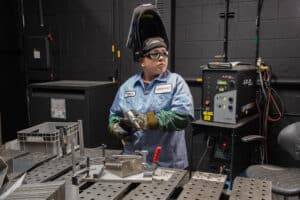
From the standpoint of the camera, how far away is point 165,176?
3.83ft

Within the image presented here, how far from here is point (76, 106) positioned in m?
2.73

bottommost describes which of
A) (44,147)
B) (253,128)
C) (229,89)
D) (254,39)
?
(253,128)

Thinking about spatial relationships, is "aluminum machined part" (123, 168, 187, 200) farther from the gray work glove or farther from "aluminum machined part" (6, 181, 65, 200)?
the gray work glove

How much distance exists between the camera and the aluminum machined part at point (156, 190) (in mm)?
983

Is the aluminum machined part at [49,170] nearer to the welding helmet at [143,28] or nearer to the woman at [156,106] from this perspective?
the woman at [156,106]

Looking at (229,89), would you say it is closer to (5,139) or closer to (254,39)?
(254,39)

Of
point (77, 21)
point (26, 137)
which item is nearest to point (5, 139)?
point (77, 21)

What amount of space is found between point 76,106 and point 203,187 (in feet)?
6.19

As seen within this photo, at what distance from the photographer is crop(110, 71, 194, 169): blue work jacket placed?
175cm

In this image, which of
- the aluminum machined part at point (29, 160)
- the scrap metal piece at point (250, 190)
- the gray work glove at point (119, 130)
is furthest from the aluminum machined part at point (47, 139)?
the scrap metal piece at point (250, 190)

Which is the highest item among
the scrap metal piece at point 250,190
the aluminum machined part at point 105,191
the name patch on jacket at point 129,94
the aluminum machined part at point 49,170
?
the name patch on jacket at point 129,94

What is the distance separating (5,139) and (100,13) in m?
1.85

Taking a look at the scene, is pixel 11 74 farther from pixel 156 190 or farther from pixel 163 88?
pixel 156 190

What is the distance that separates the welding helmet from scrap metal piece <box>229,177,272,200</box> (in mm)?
998
